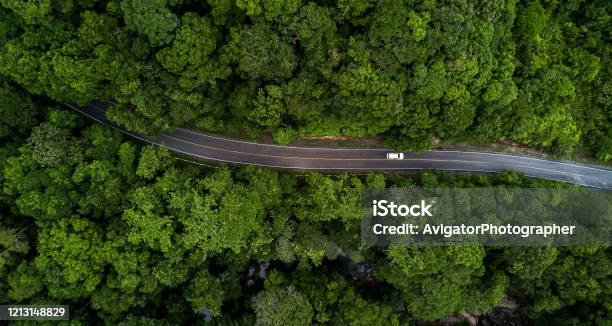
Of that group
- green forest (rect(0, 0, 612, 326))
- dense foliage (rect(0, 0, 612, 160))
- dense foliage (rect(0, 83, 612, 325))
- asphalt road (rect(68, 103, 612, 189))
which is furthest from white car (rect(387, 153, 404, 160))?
dense foliage (rect(0, 0, 612, 160))

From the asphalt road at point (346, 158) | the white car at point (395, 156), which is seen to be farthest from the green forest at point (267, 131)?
the white car at point (395, 156)

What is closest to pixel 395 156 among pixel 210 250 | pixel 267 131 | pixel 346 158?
pixel 346 158

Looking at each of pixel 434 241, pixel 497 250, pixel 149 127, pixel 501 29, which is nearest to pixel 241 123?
pixel 149 127

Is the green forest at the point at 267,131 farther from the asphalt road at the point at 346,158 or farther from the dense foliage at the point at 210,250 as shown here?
the asphalt road at the point at 346,158

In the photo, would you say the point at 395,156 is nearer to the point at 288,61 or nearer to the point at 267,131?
the point at 267,131

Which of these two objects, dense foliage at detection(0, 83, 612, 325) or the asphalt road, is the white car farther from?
dense foliage at detection(0, 83, 612, 325)
